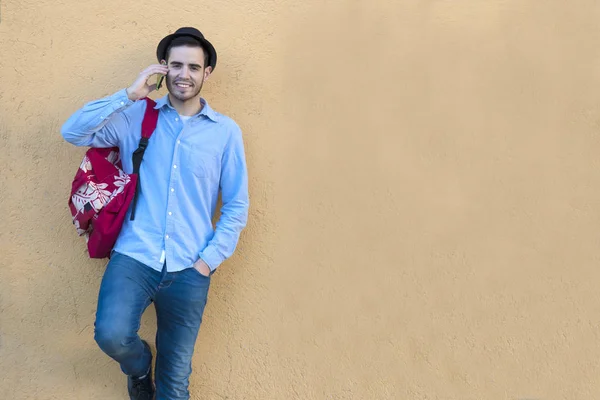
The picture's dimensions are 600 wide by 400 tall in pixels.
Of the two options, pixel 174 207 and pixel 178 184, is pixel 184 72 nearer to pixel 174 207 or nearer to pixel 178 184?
pixel 178 184

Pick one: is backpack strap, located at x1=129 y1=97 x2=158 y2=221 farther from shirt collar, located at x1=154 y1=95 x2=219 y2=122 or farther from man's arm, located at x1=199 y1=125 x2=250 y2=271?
man's arm, located at x1=199 y1=125 x2=250 y2=271

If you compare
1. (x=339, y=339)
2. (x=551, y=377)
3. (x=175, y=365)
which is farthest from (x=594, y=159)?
(x=175, y=365)

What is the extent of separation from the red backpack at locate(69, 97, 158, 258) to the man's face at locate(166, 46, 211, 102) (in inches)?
8.9

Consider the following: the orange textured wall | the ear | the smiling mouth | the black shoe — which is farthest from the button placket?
the black shoe

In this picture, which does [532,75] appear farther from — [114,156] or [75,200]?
[75,200]

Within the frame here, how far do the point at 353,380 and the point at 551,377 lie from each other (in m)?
1.20

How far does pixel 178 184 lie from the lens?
3170 millimetres

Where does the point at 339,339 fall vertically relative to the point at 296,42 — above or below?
below

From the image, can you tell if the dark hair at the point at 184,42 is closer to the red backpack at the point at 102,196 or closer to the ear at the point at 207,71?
the ear at the point at 207,71

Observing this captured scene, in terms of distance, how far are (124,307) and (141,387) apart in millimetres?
624

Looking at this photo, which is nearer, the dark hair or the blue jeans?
the blue jeans

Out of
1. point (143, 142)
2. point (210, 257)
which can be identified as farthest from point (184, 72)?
point (210, 257)

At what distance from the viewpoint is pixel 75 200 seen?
3.12 m

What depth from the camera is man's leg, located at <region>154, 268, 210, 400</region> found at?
3.14m
